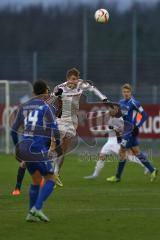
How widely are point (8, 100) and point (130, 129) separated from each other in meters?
12.2

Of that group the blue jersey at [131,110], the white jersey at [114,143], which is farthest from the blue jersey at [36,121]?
the white jersey at [114,143]

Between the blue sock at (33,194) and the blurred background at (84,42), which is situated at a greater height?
the blurred background at (84,42)

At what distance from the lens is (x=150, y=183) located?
18.3 meters

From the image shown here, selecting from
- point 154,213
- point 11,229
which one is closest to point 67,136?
point 154,213

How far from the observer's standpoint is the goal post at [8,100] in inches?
1193

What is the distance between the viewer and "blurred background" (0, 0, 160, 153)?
128ft

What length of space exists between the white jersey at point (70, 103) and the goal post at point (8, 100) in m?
12.0

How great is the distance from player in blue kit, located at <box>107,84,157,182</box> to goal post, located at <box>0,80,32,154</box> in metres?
10.8

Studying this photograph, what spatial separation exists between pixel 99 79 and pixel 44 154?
2868 cm

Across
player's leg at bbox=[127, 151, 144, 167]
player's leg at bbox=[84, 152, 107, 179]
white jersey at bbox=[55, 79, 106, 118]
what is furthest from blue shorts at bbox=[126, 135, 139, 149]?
white jersey at bbox=[55, 79, 106, 118]

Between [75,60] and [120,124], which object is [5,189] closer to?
[120,124]

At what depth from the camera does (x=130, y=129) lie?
743 inches

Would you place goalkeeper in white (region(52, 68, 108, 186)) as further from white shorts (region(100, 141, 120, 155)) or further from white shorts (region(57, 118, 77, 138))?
white shorts (region(100, 141, 120, 155))

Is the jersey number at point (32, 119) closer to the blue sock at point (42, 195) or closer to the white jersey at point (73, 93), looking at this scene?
the blue sock at point (42, 195)
